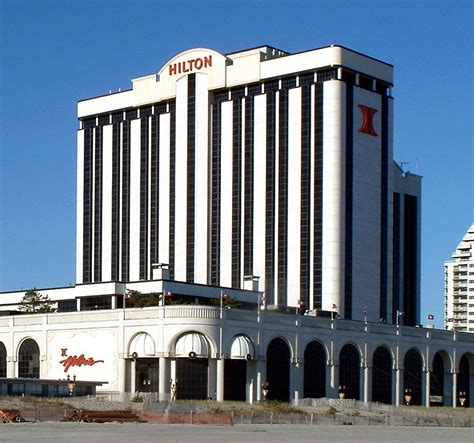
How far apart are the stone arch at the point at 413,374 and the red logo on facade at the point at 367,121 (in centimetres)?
3521

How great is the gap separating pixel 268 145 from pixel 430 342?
125 ft

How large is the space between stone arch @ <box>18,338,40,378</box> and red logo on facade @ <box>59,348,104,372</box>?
5.12 metres

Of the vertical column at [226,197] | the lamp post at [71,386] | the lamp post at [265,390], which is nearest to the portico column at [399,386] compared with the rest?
the lamp post at [265,390]

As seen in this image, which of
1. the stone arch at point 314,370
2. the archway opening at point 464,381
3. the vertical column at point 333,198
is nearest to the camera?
the stone arch at point 314,370

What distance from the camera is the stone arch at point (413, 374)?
16988 centimetres

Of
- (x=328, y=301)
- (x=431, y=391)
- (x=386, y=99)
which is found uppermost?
(x=386, y=99)

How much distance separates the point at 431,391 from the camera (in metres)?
174

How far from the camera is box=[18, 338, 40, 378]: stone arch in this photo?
159 meters

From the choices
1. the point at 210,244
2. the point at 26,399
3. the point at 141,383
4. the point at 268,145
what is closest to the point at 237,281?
the point at 210,244

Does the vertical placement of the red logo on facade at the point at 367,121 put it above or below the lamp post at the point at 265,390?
above

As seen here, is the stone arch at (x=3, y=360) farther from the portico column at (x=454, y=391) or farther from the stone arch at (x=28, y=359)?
the portico column at (x=454, y=391)

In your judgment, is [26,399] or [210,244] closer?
[26,399]

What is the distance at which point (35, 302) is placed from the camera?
6939 inches

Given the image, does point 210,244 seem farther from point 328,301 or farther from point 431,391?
point 431,391
